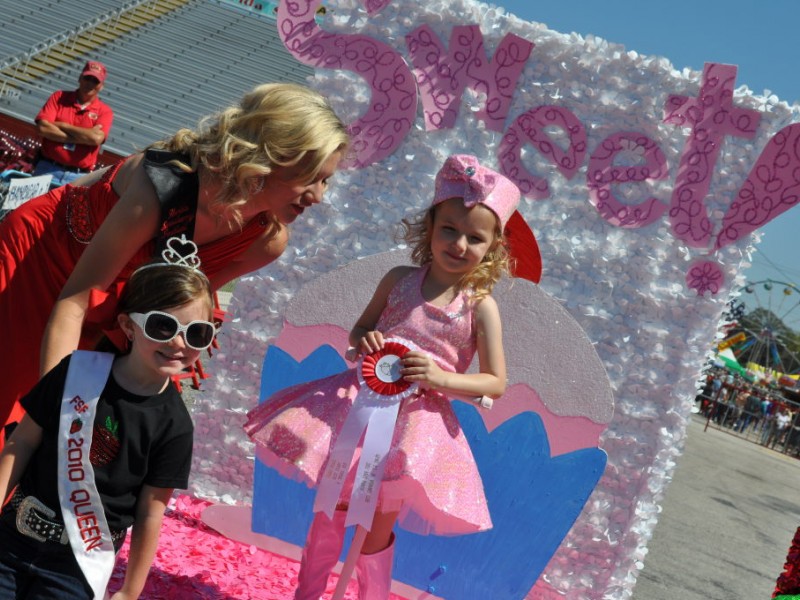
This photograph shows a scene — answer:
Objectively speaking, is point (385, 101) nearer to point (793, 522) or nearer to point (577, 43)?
point (577, 43)

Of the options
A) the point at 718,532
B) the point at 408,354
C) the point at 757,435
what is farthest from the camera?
the point at 757,435

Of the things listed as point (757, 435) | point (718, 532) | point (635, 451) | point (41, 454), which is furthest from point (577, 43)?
point (757, 435)

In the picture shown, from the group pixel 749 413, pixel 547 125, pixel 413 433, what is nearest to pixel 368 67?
pixel 547 125

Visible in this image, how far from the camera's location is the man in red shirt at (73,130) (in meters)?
8.20

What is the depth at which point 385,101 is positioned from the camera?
397cm

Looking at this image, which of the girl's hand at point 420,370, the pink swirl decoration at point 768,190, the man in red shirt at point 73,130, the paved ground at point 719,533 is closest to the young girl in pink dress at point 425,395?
the girl's hand at point 420,370

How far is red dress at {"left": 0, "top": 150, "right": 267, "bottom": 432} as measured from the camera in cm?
240

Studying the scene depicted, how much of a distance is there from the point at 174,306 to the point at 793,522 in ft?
31.1

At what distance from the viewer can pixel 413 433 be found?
9.11ft

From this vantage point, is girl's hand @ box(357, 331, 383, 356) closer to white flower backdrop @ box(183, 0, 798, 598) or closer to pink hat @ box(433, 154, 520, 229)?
pink hat @ box(433, 154, 520, 229)

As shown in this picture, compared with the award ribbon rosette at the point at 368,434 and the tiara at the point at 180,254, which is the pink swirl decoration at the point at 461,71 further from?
the tiara at the point at 180,254

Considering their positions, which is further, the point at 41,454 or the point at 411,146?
the point at 411,146

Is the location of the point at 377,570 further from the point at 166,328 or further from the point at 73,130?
the point at 73,130

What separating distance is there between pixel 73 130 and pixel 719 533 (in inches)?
232
